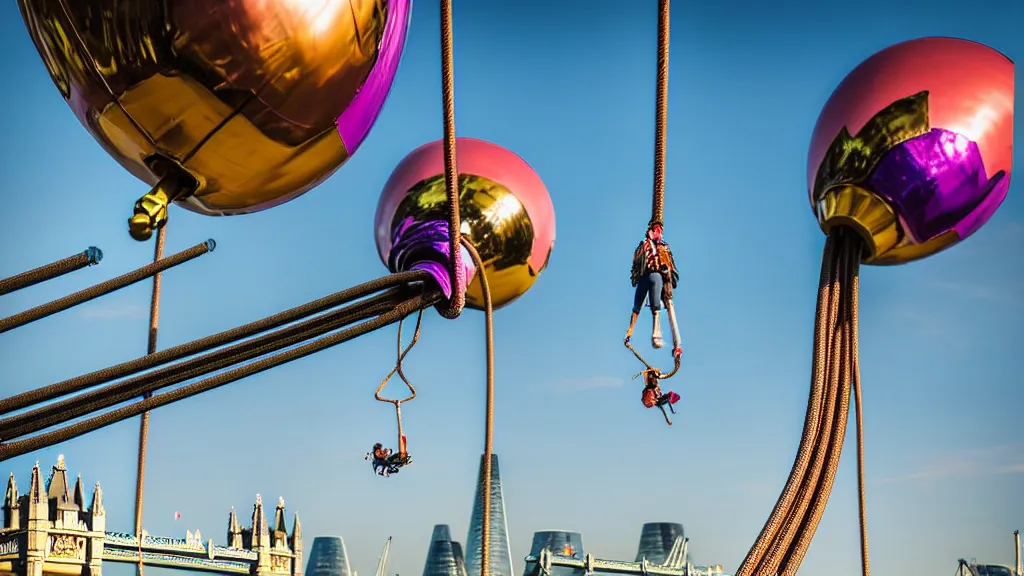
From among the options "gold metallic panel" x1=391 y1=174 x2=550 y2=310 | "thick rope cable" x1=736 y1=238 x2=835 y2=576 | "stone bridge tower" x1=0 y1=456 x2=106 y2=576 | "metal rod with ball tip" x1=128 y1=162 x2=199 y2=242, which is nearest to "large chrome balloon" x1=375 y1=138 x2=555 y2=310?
"gold metallic panel" x1=391 y1=174 x2=550 y2=310

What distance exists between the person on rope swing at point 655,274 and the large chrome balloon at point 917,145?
780 millimetres

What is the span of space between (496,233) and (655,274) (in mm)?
1288

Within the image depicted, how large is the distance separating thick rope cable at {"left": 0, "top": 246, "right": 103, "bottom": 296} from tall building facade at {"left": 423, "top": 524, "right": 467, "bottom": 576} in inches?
3071

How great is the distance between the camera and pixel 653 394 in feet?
8.16

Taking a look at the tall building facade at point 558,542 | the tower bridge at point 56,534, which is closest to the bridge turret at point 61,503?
the tower bridge at point 56,534

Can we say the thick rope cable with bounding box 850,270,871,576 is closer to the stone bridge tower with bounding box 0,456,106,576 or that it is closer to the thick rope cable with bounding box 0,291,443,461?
the thick rope cable with bounding box 0,291,443,461

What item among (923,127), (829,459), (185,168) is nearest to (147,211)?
(185,168)

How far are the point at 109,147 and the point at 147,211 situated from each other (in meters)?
0.22

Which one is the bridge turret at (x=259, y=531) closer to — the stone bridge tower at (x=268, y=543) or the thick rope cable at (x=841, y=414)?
the stone bridge tower at (x=268, y=543)

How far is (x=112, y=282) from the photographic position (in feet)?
7.59

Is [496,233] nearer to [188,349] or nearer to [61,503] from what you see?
[188,349]

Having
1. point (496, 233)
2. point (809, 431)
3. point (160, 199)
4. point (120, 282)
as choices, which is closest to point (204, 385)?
point (120, 282)

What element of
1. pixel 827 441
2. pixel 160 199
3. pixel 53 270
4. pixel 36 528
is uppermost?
pixel 36 528

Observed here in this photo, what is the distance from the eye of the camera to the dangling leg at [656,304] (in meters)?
2.44
